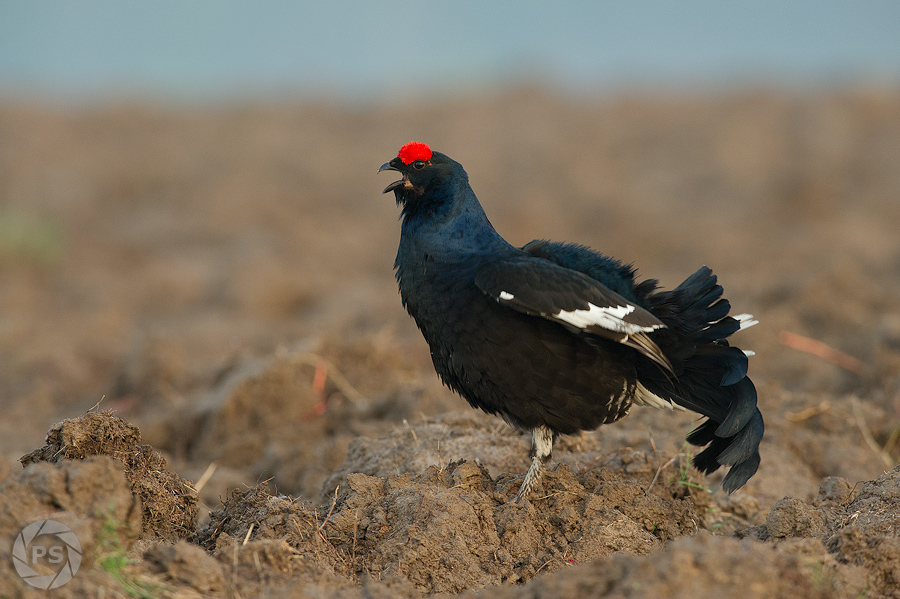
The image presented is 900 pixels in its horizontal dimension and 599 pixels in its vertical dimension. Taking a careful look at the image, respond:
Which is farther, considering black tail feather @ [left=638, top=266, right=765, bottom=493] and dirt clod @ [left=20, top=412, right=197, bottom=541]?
black tail feather @ [left=638, top=266, right=765, bottom=493]

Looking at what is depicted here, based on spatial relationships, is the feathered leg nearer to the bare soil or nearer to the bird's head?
the bare soil

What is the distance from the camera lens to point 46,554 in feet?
8.30

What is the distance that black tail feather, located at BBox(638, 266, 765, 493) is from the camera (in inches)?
149

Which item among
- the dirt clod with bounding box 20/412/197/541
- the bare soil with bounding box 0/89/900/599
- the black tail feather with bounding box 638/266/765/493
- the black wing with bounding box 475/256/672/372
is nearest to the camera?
the bare soil with bounding box 0/89/900/599

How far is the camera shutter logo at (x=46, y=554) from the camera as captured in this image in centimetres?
248

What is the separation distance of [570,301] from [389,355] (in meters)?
3.46

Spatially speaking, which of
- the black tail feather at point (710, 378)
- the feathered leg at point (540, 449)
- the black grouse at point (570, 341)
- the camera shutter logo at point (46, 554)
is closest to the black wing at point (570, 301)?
the black grouse at point (570, 341)

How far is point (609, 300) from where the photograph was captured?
12.2ft

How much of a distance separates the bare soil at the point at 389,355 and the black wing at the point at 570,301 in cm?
72

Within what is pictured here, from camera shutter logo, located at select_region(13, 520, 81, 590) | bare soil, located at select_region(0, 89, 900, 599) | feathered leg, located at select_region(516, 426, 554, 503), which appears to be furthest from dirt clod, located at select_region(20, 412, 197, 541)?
feathered leg, located at select_region(516, 426, 554, 503)

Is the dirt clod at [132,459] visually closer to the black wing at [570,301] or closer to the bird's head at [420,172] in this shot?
the black wing at [570,301]

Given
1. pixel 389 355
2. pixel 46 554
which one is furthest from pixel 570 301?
pixel 389 355

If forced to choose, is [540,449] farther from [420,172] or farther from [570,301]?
[420,172]

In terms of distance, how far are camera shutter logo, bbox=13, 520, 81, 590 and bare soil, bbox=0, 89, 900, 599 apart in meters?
0.04
